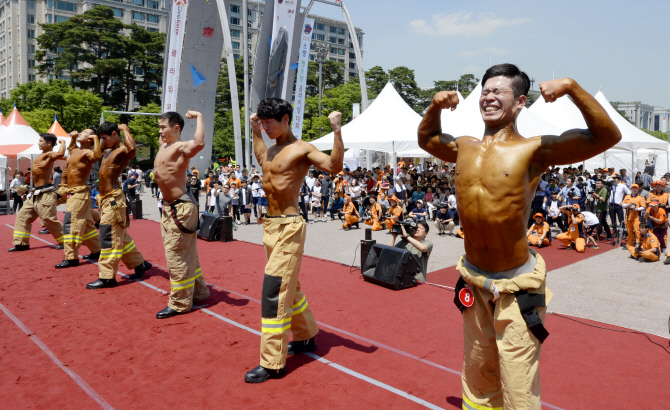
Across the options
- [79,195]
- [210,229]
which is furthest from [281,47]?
[79,195]

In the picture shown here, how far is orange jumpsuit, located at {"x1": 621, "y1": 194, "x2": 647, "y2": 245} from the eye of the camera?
9.78 meters

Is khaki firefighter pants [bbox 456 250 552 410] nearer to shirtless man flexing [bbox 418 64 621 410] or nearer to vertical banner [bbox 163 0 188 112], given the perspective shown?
shirtless man flexing [bbox 418 64 621 410]

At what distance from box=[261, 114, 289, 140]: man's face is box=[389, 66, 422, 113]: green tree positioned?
2489 inches

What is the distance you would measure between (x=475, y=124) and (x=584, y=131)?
13.1 metres

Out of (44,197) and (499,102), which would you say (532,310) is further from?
(44,197)

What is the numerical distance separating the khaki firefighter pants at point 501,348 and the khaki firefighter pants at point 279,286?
1568 mm

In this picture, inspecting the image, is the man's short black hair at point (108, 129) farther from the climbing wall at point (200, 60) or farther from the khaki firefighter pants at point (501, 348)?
the climbing wall at point (200, 60)

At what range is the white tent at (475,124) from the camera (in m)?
13.8

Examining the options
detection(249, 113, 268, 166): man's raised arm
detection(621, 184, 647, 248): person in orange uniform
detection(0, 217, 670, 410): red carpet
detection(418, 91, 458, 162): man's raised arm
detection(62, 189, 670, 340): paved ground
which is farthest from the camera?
detection(621, 184, 647, 248): person in orange uniform

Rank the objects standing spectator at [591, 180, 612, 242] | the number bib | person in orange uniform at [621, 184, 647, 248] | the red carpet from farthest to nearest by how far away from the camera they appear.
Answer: standing spectator at [591, 180, 612, 242]
person in orange uniform at [621, 184, 647, 248]
the red carpet
the number bib

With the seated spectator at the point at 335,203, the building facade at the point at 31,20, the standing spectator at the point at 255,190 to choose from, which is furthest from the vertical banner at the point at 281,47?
the building facade at the point at 31,20

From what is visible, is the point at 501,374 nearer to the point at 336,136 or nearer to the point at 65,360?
the point at 336,136

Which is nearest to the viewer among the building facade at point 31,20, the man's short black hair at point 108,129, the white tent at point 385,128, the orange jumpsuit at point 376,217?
the man's short black hair at point 108,129

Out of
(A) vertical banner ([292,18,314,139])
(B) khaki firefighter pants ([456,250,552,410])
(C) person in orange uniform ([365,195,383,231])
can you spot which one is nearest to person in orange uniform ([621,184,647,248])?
(C) person in orange uniform ([365,195,383,231])
